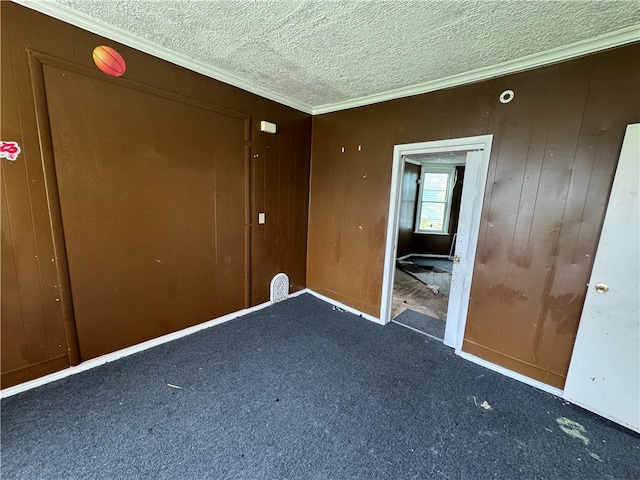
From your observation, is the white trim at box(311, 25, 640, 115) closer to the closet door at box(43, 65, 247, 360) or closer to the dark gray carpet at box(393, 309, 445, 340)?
the closet door at box(43, 65, 247, 360)

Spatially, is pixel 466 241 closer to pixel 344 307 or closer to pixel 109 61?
pixel 344 307

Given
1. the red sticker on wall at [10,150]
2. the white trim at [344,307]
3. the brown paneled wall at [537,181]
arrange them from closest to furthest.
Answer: the red sticker on wall at [10,150], the brown paneled wall at [537,181], the white trim at [344,307]

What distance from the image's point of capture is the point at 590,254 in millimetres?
1854

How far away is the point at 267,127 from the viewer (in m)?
2.92

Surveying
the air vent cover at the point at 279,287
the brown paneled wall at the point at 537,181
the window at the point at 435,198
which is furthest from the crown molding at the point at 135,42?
the window at the point at 435,198

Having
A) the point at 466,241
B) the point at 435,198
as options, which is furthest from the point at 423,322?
the point at 435,198

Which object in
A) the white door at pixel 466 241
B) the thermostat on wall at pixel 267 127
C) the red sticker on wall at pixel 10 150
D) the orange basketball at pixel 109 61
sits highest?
the orange basketball at pixel 109 61

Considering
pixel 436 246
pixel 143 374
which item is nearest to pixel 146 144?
pixel 143 374

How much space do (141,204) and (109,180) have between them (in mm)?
271

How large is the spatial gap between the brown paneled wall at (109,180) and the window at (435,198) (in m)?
4.37

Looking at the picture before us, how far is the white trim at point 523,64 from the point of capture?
165 cm

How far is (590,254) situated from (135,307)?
361 centimetres

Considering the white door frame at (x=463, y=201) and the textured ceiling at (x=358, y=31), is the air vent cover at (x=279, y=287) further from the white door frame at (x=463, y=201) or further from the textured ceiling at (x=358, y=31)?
the textured ceiling at (x=358, y=31)

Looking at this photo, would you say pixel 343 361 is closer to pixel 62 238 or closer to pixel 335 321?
pixel 335 321
